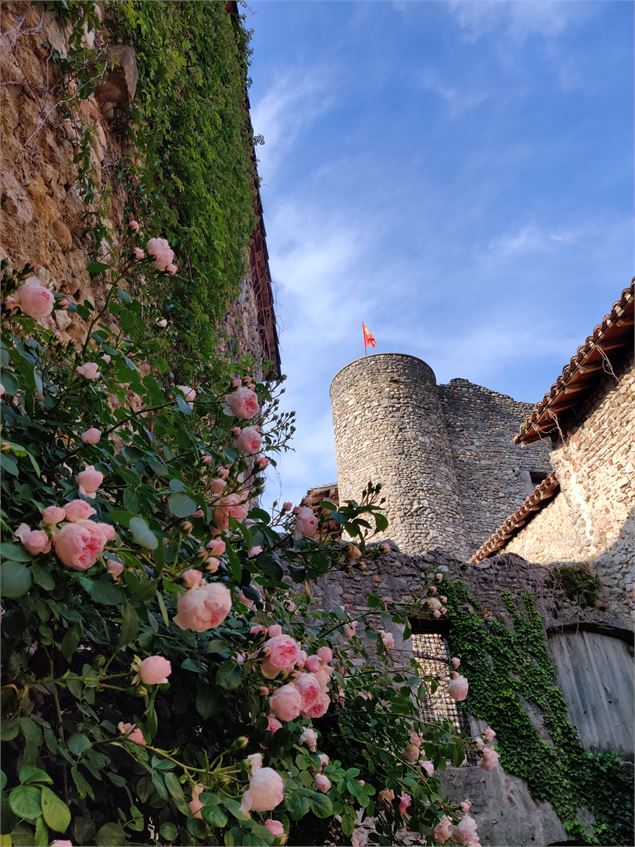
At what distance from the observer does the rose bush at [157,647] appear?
94 centimetres

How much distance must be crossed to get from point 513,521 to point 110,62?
27.2 feet

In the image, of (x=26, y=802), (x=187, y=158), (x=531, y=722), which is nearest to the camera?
(x=26, y=802)

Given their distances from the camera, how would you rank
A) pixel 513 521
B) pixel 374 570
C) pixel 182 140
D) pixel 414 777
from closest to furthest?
pixel 414 777 → pixel 182 140 → pixel 374 570 → pixel 513 521

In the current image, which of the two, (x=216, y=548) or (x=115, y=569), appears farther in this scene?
(x=216, y=548)

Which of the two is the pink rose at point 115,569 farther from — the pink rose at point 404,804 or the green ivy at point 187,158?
the green ivy at point 187,158

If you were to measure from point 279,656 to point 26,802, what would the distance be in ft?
1.56

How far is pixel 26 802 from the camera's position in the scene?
79 centimetres

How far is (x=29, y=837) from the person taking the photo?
2.60 ft

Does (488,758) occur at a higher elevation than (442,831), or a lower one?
higher

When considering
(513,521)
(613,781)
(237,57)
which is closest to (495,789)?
(613,781)

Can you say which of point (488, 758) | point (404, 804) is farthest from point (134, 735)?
point (488, 758)

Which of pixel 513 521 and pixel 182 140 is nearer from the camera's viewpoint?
pixel 182 140

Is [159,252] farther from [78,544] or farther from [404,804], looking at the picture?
[404,804]

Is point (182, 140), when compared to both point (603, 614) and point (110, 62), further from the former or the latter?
point (603, 614)
